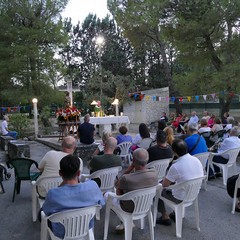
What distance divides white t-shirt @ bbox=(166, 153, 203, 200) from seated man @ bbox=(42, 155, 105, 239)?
1094 millimetres

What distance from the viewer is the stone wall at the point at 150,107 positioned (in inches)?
765

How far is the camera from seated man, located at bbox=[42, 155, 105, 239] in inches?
94.1

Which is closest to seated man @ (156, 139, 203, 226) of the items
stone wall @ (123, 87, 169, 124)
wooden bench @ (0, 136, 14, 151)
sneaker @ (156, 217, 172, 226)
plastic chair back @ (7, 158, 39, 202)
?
sneaker @ (156, 217, 172, 226)

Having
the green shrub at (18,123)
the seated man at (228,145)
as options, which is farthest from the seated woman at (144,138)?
the green shrub at (18,123)

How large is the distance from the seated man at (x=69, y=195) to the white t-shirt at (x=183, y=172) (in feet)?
3.59

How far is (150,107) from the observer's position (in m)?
19.9

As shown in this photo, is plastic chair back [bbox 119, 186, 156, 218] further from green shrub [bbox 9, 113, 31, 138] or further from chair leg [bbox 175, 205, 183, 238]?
green shrub [bbox 9, 113, 31, 138]

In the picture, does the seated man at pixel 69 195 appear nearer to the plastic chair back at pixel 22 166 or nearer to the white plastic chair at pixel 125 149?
the plastic chair back at pixel 22 166

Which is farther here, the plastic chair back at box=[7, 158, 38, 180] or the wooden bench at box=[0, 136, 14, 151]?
the wooden bench at box=[0, 136, 14, 151]

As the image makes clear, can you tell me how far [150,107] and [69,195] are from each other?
699 inches

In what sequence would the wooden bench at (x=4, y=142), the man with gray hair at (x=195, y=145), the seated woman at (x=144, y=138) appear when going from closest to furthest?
the man with gray hair at (x=195, y=145) < the seated woman at (x=144, y=138) < the wooden bench at (x=4, y=142)

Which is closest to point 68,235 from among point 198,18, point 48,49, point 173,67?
point 198,18

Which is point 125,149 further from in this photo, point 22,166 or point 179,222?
point 179,222

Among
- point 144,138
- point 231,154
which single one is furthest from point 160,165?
point 231,154
